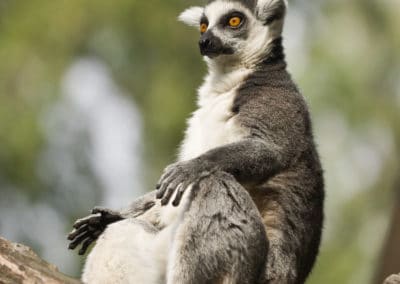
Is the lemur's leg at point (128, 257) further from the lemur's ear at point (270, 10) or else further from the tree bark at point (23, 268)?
the lemur's ear at point (270, 10)

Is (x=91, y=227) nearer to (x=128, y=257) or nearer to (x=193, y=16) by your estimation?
(x=128, y=257)

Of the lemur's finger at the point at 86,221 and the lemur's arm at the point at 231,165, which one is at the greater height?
the lemur's arm at the point at 231,165

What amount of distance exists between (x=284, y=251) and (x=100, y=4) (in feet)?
37.6

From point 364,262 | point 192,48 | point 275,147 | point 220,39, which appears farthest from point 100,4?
point 275,147

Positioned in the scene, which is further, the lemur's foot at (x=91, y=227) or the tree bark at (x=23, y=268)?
the lemur's foot at (x=91, y=227)

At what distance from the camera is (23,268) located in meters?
6.27

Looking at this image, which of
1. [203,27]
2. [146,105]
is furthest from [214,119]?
[146,105]

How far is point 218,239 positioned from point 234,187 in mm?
419

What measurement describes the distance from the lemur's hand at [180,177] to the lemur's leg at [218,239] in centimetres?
7

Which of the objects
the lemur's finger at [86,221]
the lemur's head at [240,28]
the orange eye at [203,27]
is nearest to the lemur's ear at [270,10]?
the lemur's head at [240,28]

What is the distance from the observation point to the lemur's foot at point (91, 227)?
25.5ft

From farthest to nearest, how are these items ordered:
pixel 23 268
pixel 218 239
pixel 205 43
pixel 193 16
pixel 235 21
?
1. pixel 193 16
2. pixel 235 21
3. pixel 205 43
4. pixel 218 239
5. pixel 23 268

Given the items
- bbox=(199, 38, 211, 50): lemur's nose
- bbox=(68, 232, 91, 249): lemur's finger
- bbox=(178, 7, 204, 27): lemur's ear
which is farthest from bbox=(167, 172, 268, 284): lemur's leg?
bbox=(178, 7, 204, 27): lemur's ear

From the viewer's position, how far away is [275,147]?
23.7 ft
